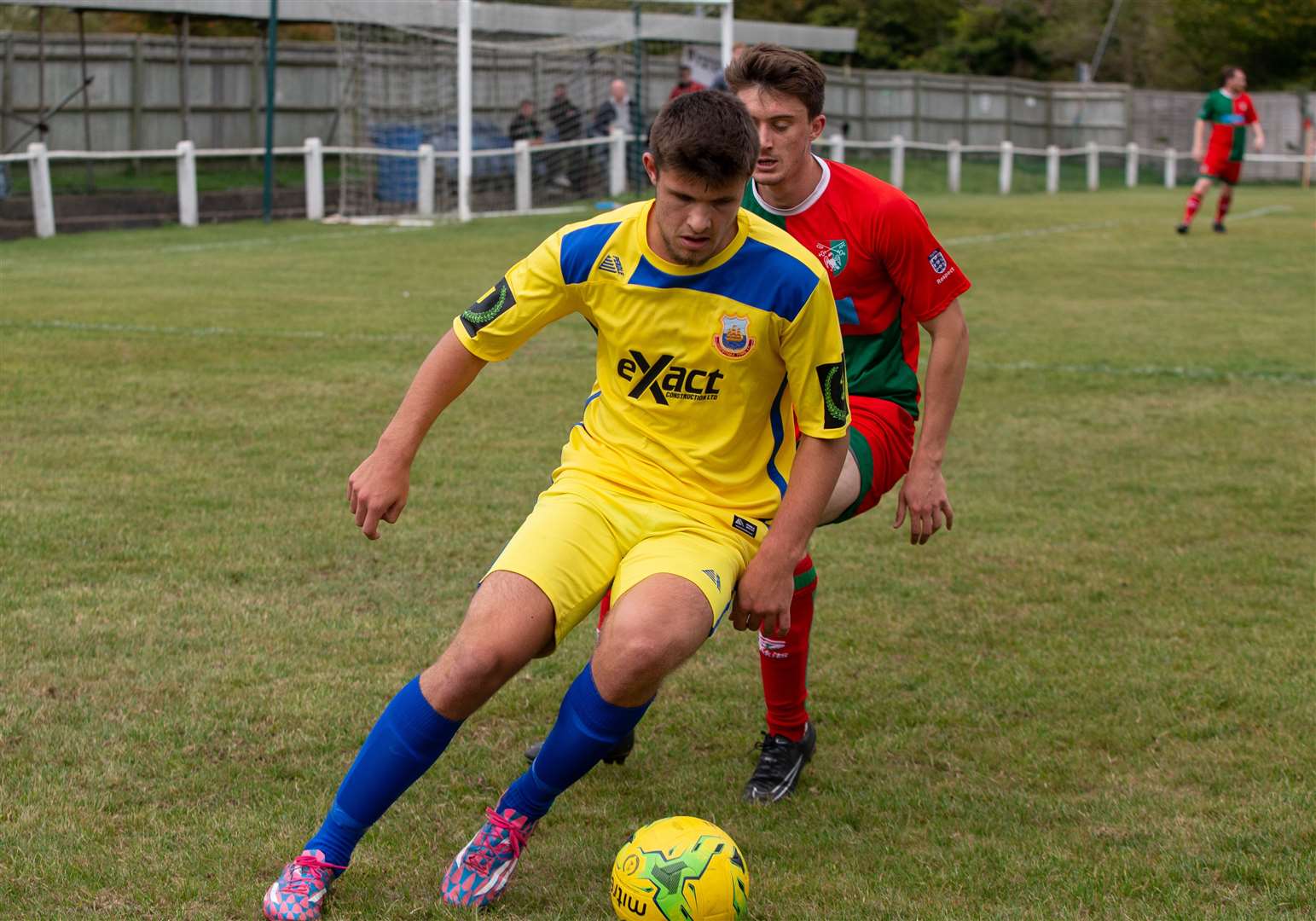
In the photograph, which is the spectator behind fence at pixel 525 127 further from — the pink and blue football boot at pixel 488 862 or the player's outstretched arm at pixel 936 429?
the pink and blue football boot at pixel 488 862

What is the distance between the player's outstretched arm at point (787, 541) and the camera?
3.56 meters

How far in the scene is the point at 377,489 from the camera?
3457 millimetres

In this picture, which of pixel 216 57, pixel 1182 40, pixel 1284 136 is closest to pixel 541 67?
pixel 216 57

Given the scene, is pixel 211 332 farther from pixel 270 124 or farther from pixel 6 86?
pixel 6 86

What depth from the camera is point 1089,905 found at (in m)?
3.49

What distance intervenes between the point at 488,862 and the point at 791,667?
1.24 meters

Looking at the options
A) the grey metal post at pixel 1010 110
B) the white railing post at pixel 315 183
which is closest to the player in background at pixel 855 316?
the white railing post at pixel 315 183

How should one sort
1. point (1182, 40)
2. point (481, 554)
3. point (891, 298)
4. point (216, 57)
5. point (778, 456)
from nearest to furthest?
point (778, 456)
point (891, 298)
point (481, 554)
point (216, 57)
point (1182, 40)

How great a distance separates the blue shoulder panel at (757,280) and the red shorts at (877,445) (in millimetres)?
866

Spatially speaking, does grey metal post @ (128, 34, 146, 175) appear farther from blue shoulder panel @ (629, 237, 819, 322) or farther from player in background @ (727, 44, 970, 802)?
blue shoulder panel @ (629, 237, 819, 322)

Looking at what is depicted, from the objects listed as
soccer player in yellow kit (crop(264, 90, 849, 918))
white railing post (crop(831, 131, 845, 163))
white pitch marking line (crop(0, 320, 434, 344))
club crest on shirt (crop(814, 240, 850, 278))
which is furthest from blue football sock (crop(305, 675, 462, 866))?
white railing post (crop(831, 131, 845, 163))

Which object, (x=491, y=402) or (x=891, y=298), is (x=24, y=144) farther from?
(x=891, y=298)

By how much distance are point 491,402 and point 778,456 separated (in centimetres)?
583

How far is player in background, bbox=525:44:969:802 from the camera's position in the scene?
167 inches
